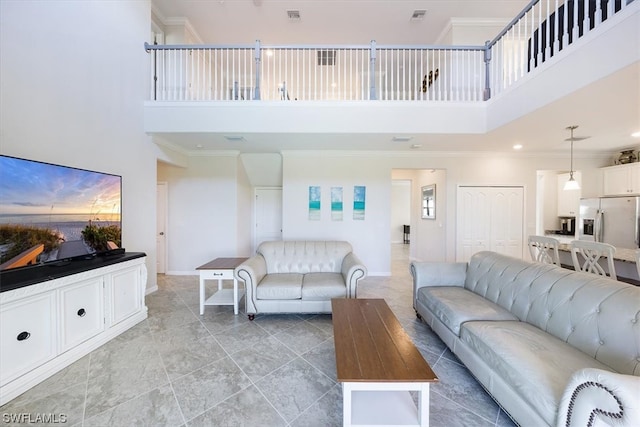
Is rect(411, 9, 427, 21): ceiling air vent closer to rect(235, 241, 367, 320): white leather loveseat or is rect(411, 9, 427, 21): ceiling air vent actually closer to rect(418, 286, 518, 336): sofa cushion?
rect(235, 241, 367, 320): white leather loveseat

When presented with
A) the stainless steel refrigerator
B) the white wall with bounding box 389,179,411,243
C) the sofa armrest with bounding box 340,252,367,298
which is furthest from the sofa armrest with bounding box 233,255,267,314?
the white wall with bounding box 389,179,411,243

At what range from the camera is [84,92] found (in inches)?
111

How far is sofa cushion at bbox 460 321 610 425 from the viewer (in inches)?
51.3

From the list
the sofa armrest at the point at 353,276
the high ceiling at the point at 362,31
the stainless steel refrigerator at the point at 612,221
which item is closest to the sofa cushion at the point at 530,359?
the sofa armrest at the point at 353,276

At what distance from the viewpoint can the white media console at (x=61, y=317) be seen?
1771mm

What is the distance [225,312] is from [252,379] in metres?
1.53

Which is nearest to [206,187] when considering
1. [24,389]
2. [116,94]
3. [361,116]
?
[116,94]

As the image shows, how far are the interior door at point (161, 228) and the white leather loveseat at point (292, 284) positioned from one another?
2.89m

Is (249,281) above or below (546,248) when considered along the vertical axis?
below

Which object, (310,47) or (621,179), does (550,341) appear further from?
(621,179)

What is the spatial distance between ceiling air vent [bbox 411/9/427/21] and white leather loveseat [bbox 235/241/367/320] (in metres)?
4.60

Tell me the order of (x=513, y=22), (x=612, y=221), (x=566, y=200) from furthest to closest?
1. (x=566, y=200)
2. (x=612, y=221)
3. (x=513, y=22)

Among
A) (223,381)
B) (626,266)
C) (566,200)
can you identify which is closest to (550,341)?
(626,266)

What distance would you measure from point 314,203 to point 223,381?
3.69 m
